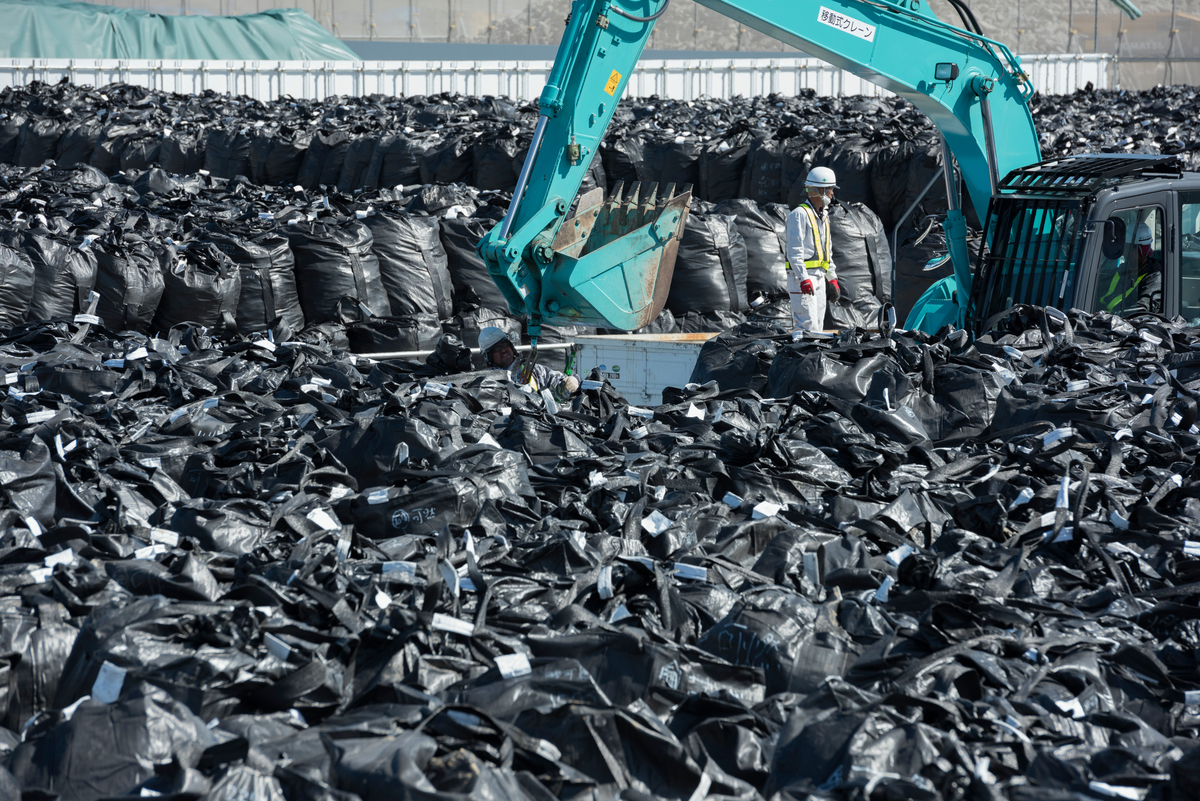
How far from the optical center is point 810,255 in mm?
7105

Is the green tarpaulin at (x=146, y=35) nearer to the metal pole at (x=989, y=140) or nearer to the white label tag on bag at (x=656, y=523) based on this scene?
the metal pole at (x=989, y=140)

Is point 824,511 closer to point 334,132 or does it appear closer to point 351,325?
point 351,325

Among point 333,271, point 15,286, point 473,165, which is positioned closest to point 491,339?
point 333,271

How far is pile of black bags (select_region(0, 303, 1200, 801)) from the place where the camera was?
2324 millimetres

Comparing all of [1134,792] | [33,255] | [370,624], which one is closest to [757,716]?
[1134,792]

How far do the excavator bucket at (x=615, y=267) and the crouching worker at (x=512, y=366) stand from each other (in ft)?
1.14

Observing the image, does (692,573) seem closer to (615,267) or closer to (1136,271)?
(615,267)

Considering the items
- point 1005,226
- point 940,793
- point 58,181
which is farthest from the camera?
point 58,181

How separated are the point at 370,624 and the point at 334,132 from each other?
11947mm

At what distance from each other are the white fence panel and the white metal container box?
15883 millimetres

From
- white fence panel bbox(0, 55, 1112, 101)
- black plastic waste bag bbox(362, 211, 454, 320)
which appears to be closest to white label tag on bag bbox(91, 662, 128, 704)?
black plastic waste bag bbox(362, 211, 454, 320)

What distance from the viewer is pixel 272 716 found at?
8.32 ft

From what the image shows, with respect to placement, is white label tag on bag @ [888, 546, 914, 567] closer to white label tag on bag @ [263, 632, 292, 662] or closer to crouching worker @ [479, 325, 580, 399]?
white label tag on bag @ [263, 632, 292, 662]

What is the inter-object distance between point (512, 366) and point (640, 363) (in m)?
0.87
